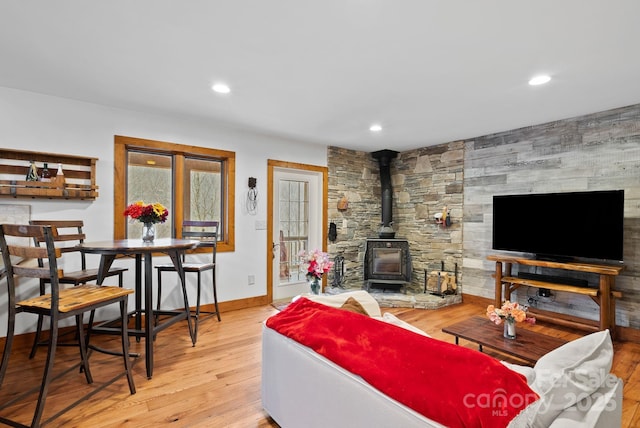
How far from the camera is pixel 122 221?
11.4 ft

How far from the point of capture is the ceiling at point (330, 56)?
1.83 metres

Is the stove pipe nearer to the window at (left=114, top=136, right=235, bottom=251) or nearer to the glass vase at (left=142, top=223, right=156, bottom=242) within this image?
the window at (left=114, top=136, right=235, bottom=251)

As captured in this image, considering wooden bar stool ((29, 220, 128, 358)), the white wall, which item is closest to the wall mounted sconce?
the white wall

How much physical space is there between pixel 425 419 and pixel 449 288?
4135mm

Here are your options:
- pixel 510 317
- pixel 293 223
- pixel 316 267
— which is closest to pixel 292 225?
pixel 293 223

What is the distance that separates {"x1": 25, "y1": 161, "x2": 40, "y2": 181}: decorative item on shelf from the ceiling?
2.33ft

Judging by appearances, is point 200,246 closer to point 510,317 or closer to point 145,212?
point 145,212

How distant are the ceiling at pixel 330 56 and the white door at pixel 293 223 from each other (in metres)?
1.43

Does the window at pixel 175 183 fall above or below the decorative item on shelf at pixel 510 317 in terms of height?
above

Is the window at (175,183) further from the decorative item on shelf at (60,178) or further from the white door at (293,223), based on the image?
the white door at (293,223)

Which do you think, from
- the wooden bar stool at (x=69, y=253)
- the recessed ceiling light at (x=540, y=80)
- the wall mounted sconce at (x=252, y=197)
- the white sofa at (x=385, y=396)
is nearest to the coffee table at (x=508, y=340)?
the white sofa at (x=385, y=396)

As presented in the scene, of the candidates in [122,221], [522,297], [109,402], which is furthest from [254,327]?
[522,297]

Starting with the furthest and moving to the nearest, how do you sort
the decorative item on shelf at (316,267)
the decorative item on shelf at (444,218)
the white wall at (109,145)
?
1. the decorative item on shelf at (444,218)
2. the decorative item on shelf at (316,267)
3. the white wall at (109,145)

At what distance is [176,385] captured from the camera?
7.77ft
